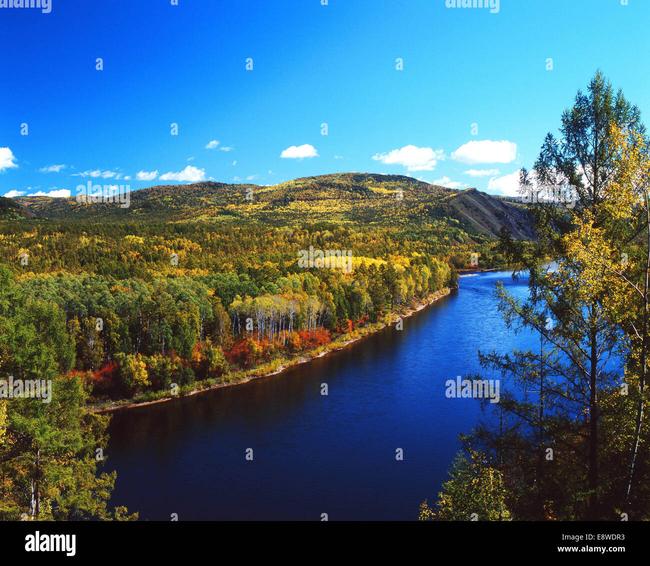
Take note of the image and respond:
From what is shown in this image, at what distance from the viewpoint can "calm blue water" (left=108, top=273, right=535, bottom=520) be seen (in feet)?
66.9

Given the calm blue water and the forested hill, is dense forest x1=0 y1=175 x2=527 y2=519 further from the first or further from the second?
the forested hill

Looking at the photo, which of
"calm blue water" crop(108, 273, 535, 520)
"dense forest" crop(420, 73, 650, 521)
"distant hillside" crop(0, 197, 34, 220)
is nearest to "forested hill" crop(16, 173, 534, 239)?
"distant hillside" crop(0, 197, 34, 220)

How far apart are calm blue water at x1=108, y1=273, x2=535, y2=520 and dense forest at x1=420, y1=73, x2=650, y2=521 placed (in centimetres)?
800

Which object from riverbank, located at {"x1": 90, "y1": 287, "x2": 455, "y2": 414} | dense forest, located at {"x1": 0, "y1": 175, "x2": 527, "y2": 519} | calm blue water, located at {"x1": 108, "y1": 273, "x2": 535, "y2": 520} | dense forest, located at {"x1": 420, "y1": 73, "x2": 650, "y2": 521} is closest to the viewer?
dense forest, located at {"x1": 420, "y1": 73, "x2": 650, "y2": 521}

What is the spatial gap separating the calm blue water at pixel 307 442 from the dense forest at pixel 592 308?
A: 8003mm

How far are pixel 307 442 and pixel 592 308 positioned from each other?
2067 centimetres

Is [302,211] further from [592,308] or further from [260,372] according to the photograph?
[592,308]

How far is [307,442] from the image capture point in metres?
25.9

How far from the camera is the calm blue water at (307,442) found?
2041 cm

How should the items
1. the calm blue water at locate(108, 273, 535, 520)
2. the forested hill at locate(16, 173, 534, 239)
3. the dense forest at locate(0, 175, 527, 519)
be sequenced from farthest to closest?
the forested hill at locate(16, 173, 534, 239) < the calm blue water at locate(108, 273, 535, 520) < the dense forest at locate(0, 175, 527, 519)

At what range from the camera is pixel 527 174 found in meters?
8.90

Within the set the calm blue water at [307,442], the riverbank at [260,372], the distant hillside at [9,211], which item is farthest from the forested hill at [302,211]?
the calm blue water at [307,442]

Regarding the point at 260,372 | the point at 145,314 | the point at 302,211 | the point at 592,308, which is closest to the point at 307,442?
the point at 260,372

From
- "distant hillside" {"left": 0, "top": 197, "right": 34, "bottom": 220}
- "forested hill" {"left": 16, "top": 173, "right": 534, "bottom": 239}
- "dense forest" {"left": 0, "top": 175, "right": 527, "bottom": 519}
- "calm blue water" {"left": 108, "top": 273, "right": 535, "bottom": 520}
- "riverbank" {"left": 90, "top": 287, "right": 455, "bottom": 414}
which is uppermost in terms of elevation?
"forested hill" {"left": 16, "top": 173, "right": 534, "bottom": 239}
